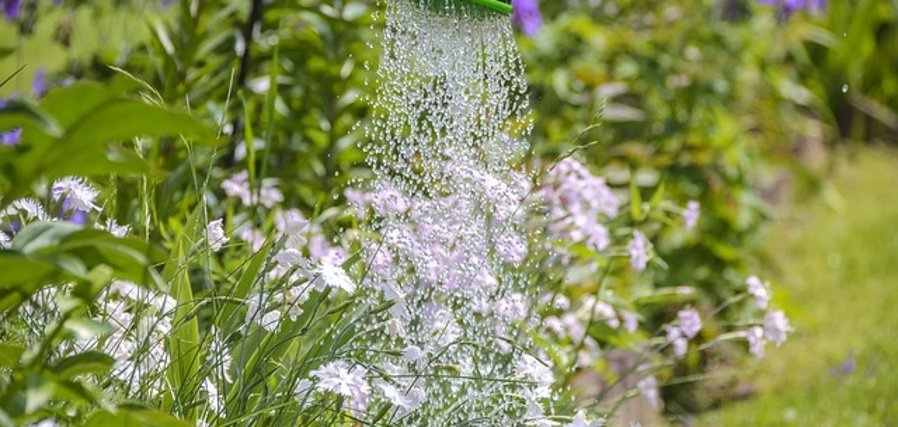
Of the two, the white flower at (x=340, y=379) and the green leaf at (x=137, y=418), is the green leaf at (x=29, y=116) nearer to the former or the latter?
the green leaf at (x=137, y=418)

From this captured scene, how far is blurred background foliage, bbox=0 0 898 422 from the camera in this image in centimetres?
299

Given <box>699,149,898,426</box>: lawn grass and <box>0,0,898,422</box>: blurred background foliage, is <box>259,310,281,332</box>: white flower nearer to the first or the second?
<box>0,0,898,422</box>: blurred background foliage

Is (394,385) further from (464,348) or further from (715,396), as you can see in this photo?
(715,396)

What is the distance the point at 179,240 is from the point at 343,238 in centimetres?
55

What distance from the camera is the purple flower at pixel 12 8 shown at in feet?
10.8

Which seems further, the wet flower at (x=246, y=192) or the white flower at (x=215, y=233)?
the wet flower at (x=246, y=192)

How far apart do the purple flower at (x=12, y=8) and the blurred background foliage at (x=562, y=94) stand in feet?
0.16

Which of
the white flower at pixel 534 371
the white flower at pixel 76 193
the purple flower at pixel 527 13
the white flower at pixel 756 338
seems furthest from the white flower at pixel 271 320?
the purple flower at pixel 527 13

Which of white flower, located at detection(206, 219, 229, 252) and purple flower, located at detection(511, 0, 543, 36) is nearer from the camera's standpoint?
white flower, located at detection(206, 219, 229, 252)

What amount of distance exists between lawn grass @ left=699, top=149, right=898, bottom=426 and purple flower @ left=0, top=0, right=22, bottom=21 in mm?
2013

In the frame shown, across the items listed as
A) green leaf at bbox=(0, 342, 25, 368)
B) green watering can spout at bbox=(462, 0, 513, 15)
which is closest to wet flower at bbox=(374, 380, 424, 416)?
green leaf at bbox=(0, 342, 25, 368)

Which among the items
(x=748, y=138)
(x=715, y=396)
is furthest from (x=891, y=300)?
(x=715, y=396)

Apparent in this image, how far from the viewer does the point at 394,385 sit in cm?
197

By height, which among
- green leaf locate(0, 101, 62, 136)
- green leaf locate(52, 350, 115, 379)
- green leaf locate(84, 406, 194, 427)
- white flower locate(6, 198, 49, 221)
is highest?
green leaf locate(0, 101, 62, 136)
